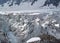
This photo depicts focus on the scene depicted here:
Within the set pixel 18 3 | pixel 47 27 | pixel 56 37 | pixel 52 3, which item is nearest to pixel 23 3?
pixel 18 3

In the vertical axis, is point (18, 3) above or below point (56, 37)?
below

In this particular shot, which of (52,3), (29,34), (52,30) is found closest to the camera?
(52,30)

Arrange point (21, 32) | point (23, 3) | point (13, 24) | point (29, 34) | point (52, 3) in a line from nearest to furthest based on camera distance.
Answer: point (29, 34) < point (21, 32) < point (13, 24) < point (52, 3) < point (23, 3)

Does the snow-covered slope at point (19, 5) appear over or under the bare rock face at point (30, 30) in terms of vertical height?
under

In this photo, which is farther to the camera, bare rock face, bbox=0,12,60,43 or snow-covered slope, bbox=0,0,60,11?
snow-covered slope, bbox=0,0,60,11

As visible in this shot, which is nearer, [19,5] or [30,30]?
[30,30]

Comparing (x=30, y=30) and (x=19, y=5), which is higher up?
(x=30, y=30)

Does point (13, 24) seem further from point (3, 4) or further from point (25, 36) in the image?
point (3, 4)

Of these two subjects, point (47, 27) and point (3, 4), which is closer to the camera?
point (47, 27)

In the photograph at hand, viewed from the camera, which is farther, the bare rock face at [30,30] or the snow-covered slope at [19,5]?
the snow-covered slope at [19,5]

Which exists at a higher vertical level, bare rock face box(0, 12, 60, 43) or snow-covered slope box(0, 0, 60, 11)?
bare rock face box(0, 12, 60, 43)
